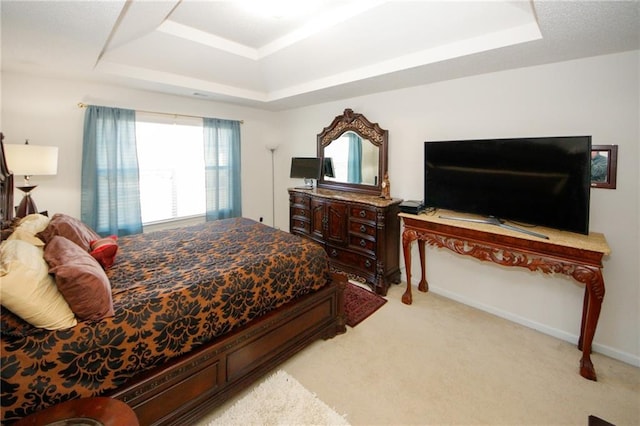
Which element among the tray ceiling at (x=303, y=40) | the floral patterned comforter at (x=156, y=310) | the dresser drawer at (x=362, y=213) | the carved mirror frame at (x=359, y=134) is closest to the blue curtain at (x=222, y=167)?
the tray ceiling at (x=303, y=40)

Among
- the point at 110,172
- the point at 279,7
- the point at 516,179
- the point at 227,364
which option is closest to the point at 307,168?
the point at 279,7

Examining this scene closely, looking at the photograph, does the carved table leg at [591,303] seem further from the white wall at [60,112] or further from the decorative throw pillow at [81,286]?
the white wall at [60,112]

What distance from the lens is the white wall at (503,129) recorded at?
2.19 metres

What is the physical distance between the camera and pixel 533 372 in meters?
2.13

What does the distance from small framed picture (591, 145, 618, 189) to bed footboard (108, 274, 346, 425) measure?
217 centimetres

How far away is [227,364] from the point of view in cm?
180

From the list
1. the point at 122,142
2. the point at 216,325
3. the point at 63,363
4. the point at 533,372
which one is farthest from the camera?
the point at 122,142

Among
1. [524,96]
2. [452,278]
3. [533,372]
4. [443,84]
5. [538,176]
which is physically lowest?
[533,372]

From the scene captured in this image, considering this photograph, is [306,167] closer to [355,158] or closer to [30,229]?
[355,158]

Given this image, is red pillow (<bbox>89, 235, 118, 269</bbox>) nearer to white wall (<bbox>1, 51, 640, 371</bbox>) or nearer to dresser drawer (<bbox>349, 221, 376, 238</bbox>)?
white wall (<bbox>1, 51, 640, 371</bbox>)

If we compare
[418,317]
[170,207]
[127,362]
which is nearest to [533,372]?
[418,317]

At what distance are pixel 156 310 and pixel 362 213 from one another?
7.60 ft

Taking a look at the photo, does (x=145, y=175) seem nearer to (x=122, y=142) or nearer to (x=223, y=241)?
(x=122, y=142)

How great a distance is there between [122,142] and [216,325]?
2.87 meters
